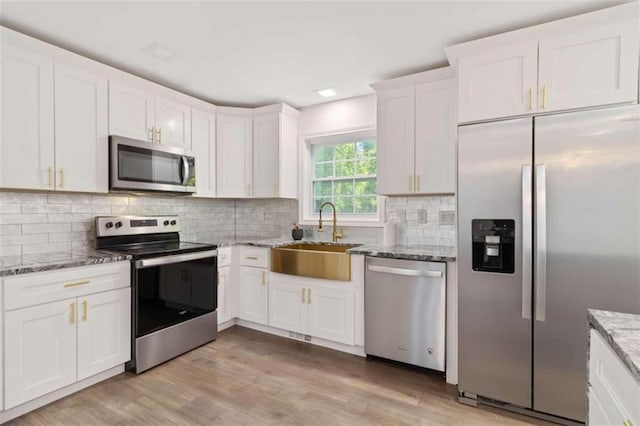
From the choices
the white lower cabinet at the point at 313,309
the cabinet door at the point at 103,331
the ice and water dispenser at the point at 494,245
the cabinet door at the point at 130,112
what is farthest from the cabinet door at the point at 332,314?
the cabinet door at the point at 130,112

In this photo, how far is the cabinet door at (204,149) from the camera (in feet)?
11.2

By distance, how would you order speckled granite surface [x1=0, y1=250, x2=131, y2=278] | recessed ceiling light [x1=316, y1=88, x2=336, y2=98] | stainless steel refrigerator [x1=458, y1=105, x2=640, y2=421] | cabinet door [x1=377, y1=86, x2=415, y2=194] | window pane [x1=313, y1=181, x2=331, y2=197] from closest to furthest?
stainless steel refrigerator [x1=458, y1=105, x2=640, y2=421] < speckled granite surface [x1=0, y1=250, x2=131, y2=278] < cabinet door [x1=377, y1=86, x2=415, y2=194] < recessed ceiling light [x1=316, y1=88, x2=336, y2=98] < window pane [x1=313, y1=181, x2=331, y2=197]

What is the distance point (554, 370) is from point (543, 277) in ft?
1.79

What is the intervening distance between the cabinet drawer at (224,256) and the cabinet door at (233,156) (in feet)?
2.15

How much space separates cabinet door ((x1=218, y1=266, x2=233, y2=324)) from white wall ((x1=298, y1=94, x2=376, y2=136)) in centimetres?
179

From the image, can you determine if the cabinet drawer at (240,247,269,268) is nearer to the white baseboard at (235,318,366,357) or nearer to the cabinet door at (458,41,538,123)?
the white baseboard at (235,318,366,357)

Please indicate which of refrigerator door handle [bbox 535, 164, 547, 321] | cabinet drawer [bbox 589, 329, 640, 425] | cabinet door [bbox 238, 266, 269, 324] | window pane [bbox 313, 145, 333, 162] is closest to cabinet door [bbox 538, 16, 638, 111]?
refrigerator door handle [bbox 535, 164, 547, 321]

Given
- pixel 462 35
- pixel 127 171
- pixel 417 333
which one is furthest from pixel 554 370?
pixel 127 171

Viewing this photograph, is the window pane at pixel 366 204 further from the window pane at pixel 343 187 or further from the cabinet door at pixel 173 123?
the cabinet door at pixel 173 123

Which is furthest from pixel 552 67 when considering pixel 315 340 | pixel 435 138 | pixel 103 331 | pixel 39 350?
pixel 39 350

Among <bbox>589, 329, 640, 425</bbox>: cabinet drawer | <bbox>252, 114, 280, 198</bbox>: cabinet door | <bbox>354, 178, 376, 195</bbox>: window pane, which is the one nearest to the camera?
<bbox>589, 329, 640, 425</bbox>: cabinet drawer

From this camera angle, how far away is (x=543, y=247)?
1931 millimetres

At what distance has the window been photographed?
3.53 meters

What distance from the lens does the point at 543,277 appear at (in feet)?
6.35
